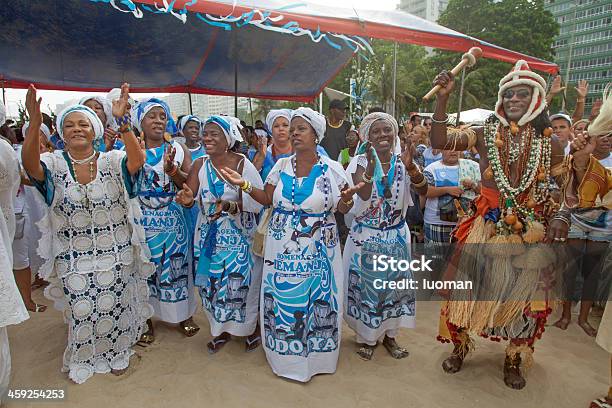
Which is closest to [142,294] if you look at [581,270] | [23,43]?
[581,270]

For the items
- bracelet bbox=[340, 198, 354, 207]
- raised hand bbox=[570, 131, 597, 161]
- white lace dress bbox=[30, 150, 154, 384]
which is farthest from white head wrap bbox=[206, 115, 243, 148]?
raised hand bbox=[570, 131, 597, 161]

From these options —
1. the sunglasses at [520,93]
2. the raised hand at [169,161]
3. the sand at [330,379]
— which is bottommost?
the sand at [330,379]

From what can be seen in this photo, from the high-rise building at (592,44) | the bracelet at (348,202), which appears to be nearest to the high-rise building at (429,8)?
the high-rise building at (592,44)

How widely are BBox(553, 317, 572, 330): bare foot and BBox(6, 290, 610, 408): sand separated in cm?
21

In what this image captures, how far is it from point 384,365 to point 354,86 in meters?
4.21

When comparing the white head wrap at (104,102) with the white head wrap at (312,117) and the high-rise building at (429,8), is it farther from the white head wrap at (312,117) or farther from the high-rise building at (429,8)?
the high-rise building at (429,8)

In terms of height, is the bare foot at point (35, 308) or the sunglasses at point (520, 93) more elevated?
the sunglasses at point (520, 93)

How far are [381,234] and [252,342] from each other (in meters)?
1.48

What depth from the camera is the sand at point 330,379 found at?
2.88 meters

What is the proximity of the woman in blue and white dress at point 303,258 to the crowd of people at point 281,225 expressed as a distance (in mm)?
11

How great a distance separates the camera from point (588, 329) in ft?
13.0

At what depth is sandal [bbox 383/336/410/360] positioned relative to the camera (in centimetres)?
346

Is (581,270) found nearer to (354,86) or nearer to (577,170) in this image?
(577,170)

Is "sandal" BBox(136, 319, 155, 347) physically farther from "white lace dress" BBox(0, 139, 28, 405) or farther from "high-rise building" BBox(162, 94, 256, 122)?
"high-rise building" BBox(162, 94, 256, 122)
